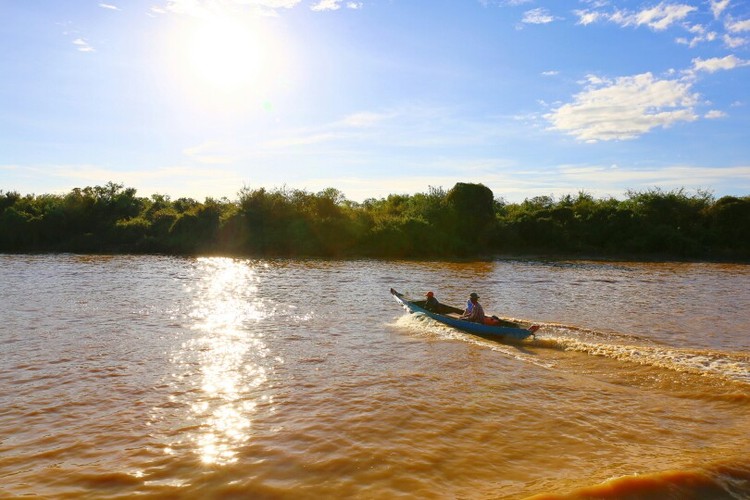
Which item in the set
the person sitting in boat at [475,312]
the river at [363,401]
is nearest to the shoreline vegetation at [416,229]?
the river at [363,401]

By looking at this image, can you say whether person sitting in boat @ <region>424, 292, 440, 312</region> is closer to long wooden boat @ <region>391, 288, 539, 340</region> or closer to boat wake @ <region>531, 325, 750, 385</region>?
long wooden boat @ <region>391, 288, 539, 340</region>

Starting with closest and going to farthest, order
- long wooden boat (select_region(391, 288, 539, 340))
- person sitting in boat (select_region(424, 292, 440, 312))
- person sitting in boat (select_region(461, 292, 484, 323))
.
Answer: long wooden boat (select_region(391, 288, 539, 340)) → person sitting in boat (select_region(461, 292, 484, 323)) → person sitting in boat (select_region(424, 292, 440, 312))

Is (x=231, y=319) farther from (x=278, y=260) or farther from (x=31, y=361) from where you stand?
(x=278, y=260)

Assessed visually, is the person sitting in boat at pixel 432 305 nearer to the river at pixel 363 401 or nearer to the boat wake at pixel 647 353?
the river at pixel 363 401

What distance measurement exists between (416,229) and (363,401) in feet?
111

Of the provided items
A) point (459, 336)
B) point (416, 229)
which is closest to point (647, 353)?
point (459, 336)

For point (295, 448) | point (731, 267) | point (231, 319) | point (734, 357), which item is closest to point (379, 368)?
point (295, 448)

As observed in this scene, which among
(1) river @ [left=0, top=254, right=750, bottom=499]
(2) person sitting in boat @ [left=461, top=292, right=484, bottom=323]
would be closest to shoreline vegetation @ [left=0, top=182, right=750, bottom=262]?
(1) river @ [left=0, top=254, right=750, bottom=499]

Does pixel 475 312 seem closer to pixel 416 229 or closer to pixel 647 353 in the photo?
pixel 647 353

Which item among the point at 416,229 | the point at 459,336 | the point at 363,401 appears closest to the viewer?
the point at 363,401

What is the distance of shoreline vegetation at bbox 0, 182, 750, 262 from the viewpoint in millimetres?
42906

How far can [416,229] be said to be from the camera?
141 ft

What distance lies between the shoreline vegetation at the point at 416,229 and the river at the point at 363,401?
23.5m

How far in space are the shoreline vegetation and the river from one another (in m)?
23.5
